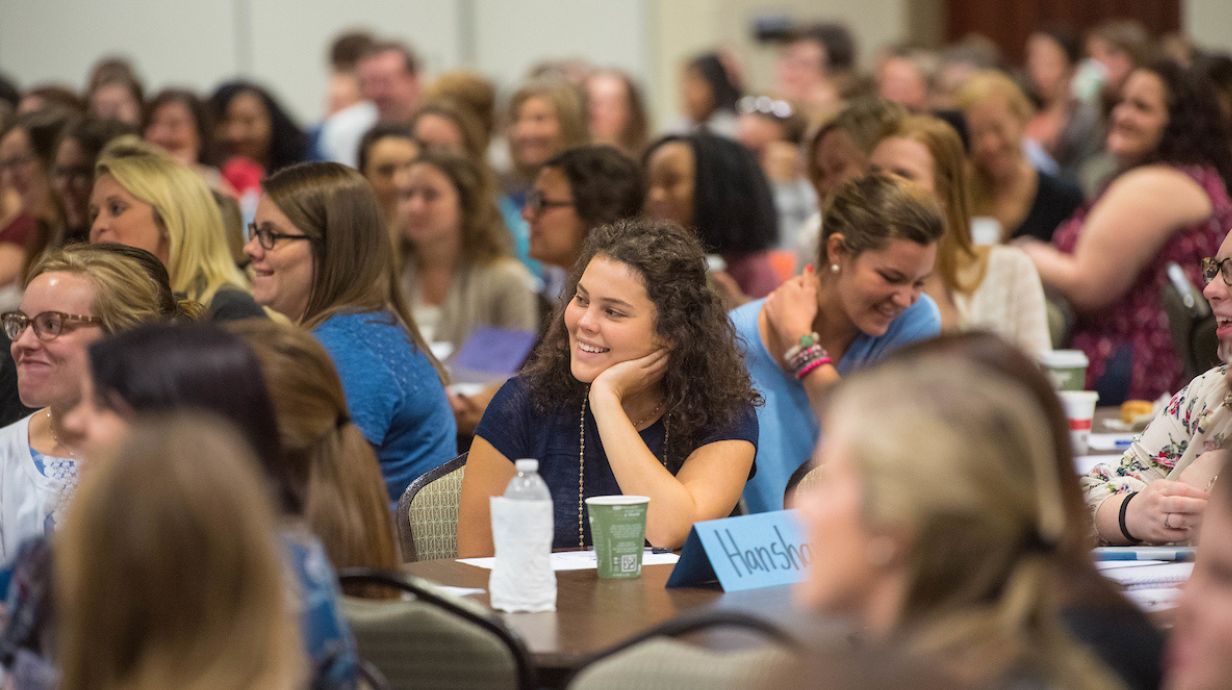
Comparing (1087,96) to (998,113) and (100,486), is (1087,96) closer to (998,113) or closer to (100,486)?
(998,113)

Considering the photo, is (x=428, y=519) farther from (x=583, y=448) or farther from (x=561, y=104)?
(x=561, y=104)

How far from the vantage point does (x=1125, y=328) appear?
215 inches

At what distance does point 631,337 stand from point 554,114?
4701mm

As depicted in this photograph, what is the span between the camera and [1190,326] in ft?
15.2

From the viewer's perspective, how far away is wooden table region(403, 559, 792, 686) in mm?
2328

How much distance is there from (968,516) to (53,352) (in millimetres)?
2175

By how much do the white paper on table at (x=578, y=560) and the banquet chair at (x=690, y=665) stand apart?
1001 mm

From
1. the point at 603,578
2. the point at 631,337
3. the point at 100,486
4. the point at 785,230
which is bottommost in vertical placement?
the point at 785,230

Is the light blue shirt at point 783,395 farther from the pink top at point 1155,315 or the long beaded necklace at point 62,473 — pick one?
the long beaded necklace at point 62,473

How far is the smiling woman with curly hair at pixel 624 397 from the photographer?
3273mm

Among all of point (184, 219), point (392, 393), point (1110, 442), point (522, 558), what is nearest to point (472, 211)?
point (184, 219)

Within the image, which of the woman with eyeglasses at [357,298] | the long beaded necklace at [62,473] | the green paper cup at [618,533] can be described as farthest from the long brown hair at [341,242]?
the green paper cup at [618,533]

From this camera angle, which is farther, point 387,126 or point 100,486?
point 387,126

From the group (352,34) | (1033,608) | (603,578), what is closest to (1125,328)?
(603,578)
